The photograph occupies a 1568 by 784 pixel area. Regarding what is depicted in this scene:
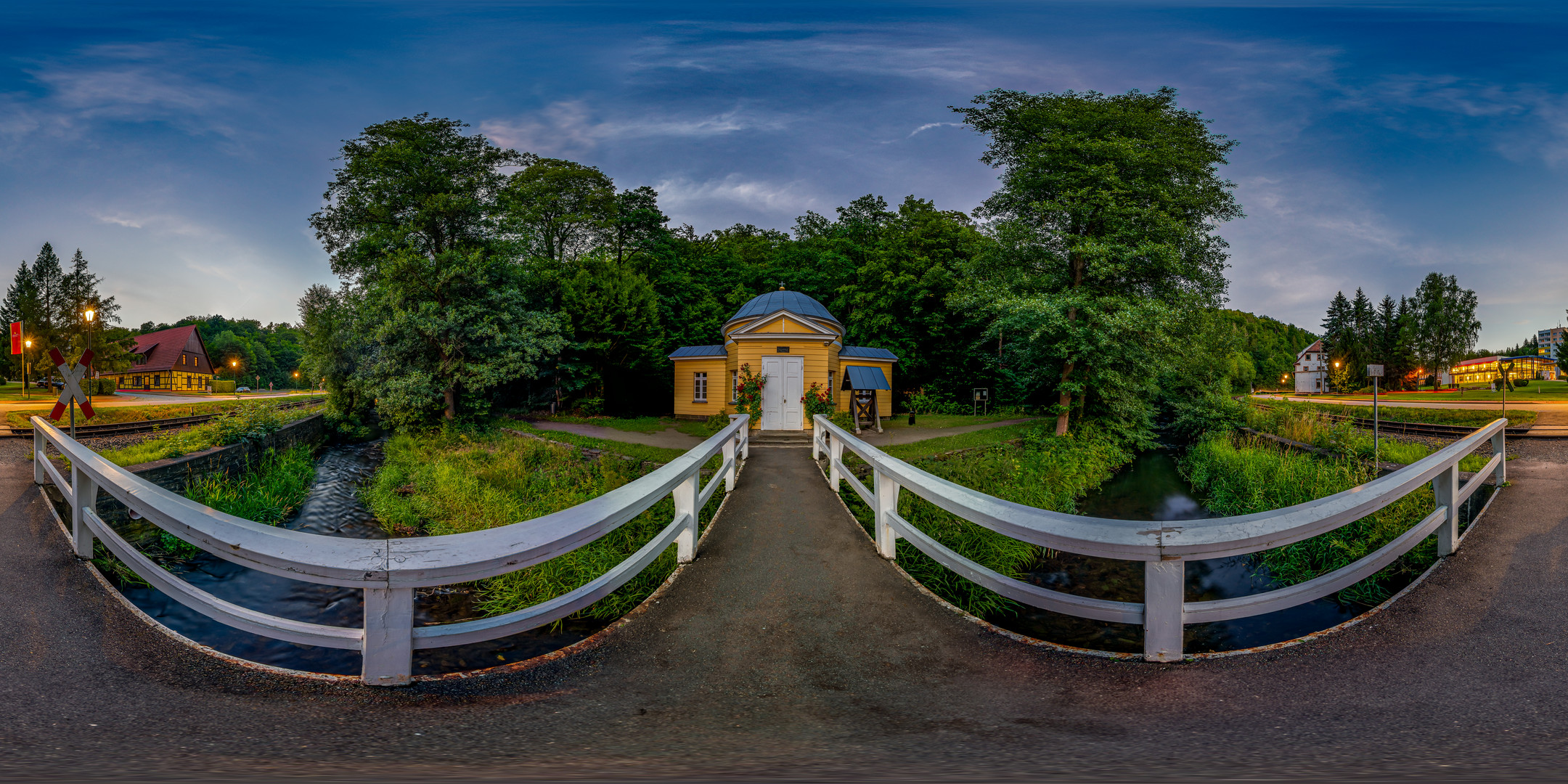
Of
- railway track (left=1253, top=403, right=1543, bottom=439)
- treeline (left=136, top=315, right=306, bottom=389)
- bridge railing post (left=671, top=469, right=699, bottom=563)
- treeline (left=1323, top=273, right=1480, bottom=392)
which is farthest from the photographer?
treeline (left=136, top=315, right=306, bottom=389)

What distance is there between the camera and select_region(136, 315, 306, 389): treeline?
6612cm

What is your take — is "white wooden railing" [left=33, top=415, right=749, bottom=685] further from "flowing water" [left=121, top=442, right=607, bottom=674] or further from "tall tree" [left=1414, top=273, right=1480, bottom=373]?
"tall tree" [left=1414, top=273, right=1480, bottom=373]

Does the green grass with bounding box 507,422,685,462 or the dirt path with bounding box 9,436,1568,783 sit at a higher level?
the dirt path with bounding box 9,436,1568,783

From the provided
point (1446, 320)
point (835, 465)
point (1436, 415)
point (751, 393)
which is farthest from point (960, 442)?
point (1446, 320)

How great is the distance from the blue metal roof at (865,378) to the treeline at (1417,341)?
4709 centimetres

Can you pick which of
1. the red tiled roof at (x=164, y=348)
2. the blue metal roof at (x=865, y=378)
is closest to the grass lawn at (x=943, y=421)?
the blue metal roof at (x=865, y=378)

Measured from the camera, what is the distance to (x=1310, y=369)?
255 feet

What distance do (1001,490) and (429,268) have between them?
54.7 ft

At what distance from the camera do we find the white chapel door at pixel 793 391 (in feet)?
59.4

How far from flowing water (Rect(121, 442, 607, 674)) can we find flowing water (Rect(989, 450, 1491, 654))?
12.4 ft

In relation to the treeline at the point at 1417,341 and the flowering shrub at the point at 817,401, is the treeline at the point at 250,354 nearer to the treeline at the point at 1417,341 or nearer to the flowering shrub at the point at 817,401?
the flowering shrub at the point at 817,401

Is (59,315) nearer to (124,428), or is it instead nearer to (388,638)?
(124,428)

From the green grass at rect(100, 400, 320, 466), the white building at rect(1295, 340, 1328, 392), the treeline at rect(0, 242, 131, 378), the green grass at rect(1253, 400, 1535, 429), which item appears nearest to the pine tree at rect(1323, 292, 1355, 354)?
the white building at rect(1295, 340, 1328, 392)

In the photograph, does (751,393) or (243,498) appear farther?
(751,393)
